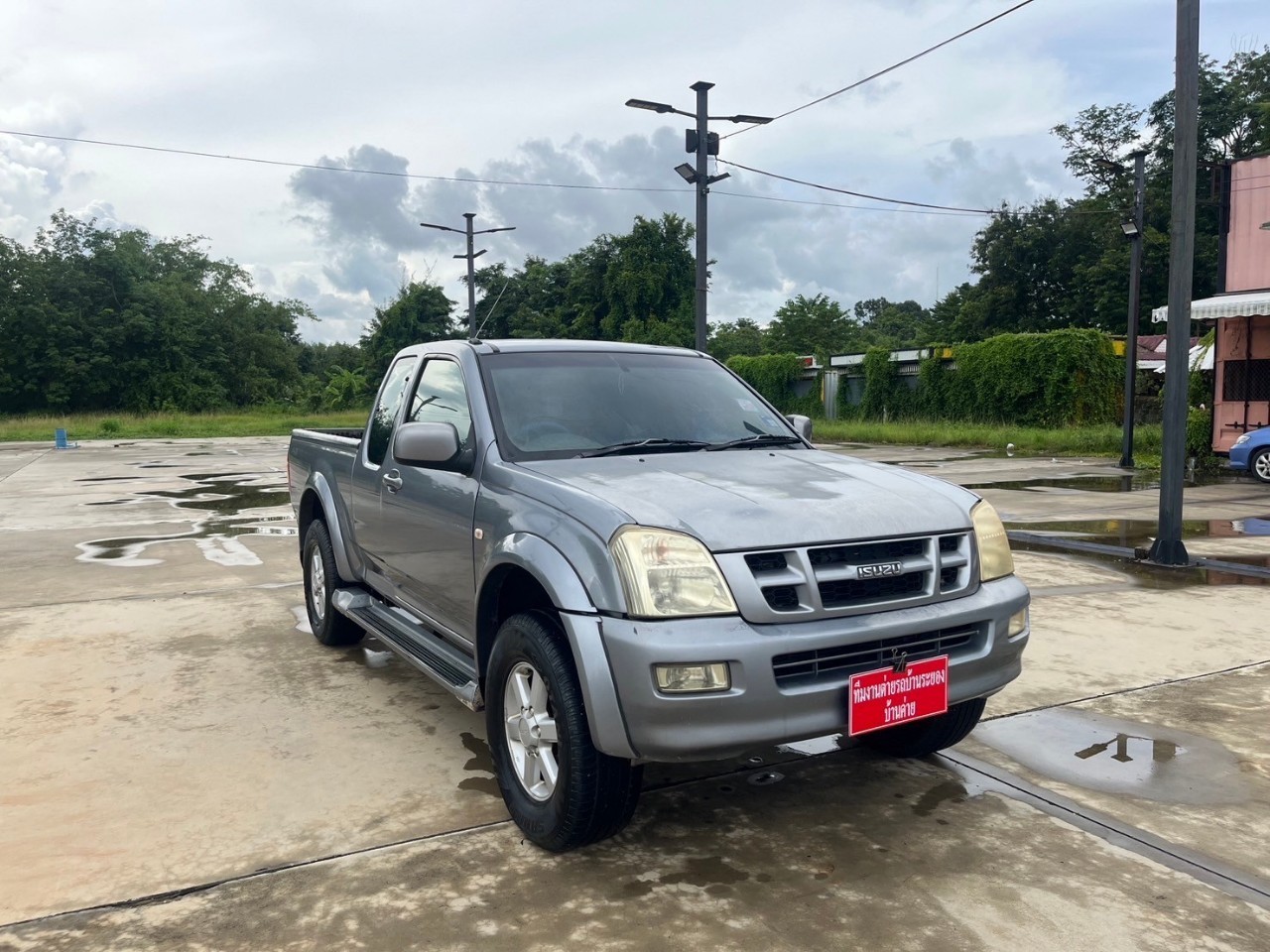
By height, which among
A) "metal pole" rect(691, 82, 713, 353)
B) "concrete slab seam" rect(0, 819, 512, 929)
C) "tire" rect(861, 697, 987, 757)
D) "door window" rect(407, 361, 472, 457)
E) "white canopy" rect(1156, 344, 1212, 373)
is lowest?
"concrete slab seam" rect(0, 819, 512, 929)

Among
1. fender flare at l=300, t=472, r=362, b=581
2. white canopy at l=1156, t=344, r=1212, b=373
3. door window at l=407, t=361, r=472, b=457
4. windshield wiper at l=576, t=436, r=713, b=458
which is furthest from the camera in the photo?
white canopy at l=1156, t=344, r=1212, b=373

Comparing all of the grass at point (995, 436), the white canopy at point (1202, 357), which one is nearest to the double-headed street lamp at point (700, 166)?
the grass at point (995, 436)

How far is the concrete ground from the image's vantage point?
116 inches

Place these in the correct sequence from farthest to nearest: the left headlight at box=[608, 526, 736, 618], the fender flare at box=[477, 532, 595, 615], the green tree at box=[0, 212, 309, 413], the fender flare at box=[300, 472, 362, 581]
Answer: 1. the green tree at box=[0, 212, 309, 413]
2. the fender flare at box=[300, 472, 362, 581]
3. the fender flare at box=[477, 532, 595, 615]
4. the left headlight at box=[608, 526, 736, 618]

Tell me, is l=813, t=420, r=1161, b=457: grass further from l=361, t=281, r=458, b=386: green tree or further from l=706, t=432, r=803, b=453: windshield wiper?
l=361, t=281, r=458, b=386: green tree

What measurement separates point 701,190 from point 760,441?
12662 millimetres

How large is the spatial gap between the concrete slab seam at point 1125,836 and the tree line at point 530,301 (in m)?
44.3

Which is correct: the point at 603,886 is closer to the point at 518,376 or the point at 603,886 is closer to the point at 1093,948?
the point at 1093,948

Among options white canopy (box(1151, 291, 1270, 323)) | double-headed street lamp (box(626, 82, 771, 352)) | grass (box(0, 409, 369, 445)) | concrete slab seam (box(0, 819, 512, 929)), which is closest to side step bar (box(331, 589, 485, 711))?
concrete slab seam (box(0, 819, 512, 929))

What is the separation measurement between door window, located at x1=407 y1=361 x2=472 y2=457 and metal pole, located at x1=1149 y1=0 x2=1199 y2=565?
6349 millimetres

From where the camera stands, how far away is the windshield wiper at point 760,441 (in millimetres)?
4367

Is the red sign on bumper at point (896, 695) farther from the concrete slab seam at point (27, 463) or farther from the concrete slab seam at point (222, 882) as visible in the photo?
the concrete slab seam at point (27, 463)

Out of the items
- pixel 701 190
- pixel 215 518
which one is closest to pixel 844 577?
pixel 215 518

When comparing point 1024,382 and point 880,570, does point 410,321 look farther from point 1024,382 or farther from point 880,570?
point 880,570
